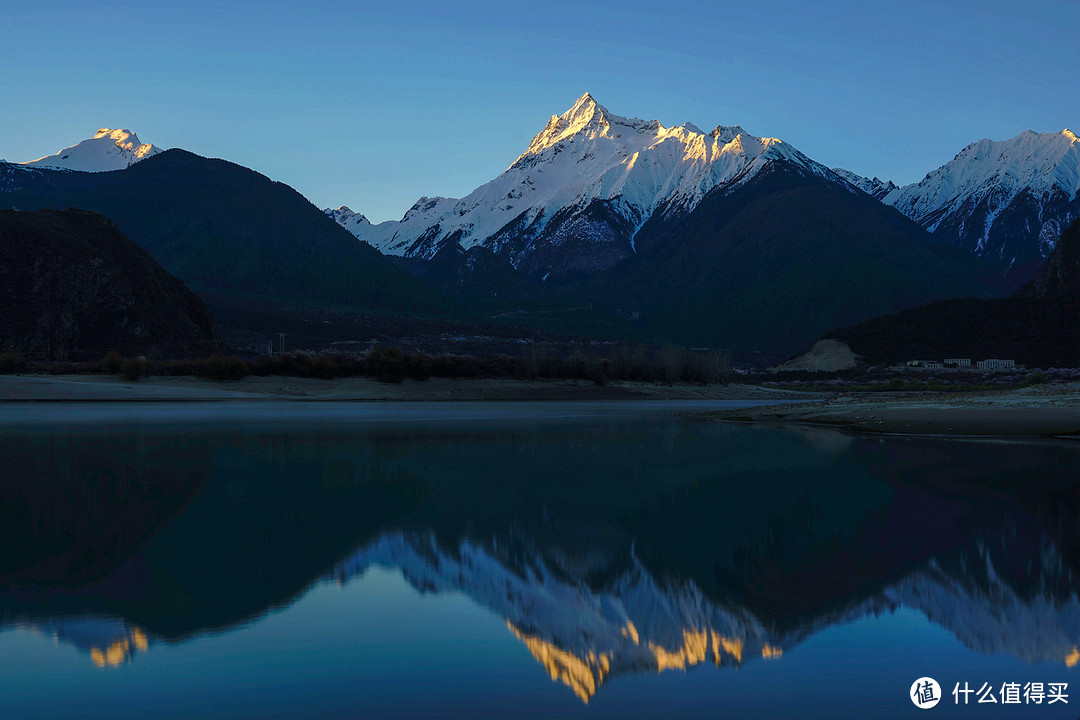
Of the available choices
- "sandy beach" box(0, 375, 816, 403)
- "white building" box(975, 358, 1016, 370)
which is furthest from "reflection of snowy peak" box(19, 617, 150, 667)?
"white building" box(975, 358, 1016, 370)

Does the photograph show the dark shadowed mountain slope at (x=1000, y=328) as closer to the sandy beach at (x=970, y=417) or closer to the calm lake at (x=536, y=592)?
the sandy beach at (x=970, y=417)

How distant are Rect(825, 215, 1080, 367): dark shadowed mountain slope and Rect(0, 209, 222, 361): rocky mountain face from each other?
8859cm

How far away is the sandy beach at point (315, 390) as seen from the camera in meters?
58.9

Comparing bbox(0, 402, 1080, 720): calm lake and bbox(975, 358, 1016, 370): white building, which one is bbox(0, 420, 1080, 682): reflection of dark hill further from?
bbox(975, 358, 1016, 370): white building

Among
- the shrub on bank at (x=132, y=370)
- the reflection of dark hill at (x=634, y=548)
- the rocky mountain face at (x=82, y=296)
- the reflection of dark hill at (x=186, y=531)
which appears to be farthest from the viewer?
the rocky mountain face at (x=82, y=296)

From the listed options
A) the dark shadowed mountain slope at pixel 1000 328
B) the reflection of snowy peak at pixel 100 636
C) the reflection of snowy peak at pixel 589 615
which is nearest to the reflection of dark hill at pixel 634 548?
the reflection of snowy peak at pixel 589 615

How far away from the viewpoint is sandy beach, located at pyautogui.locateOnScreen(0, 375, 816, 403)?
193ft

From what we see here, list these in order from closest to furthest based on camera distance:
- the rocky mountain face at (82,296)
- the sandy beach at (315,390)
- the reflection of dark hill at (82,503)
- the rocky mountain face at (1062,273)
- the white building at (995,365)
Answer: the reflection of dark hill at (82,503) → the sandy beach at (315,390) → the rocky mountain face at (82,296) → the white building at (995,365) → the rocky mountain face at (1062,273)

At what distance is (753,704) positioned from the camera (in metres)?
6.62

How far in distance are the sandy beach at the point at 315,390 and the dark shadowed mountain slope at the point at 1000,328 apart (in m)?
42.9

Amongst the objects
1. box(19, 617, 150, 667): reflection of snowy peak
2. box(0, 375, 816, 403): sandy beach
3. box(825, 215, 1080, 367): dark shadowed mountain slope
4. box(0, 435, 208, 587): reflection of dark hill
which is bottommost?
box(0, 375, 816, 403): sandy beach

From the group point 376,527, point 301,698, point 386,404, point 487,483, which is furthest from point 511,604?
point 386,404

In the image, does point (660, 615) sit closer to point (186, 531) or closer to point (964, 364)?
point (186, 531)

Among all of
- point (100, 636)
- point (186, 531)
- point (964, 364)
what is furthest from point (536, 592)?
point (964, 364)
